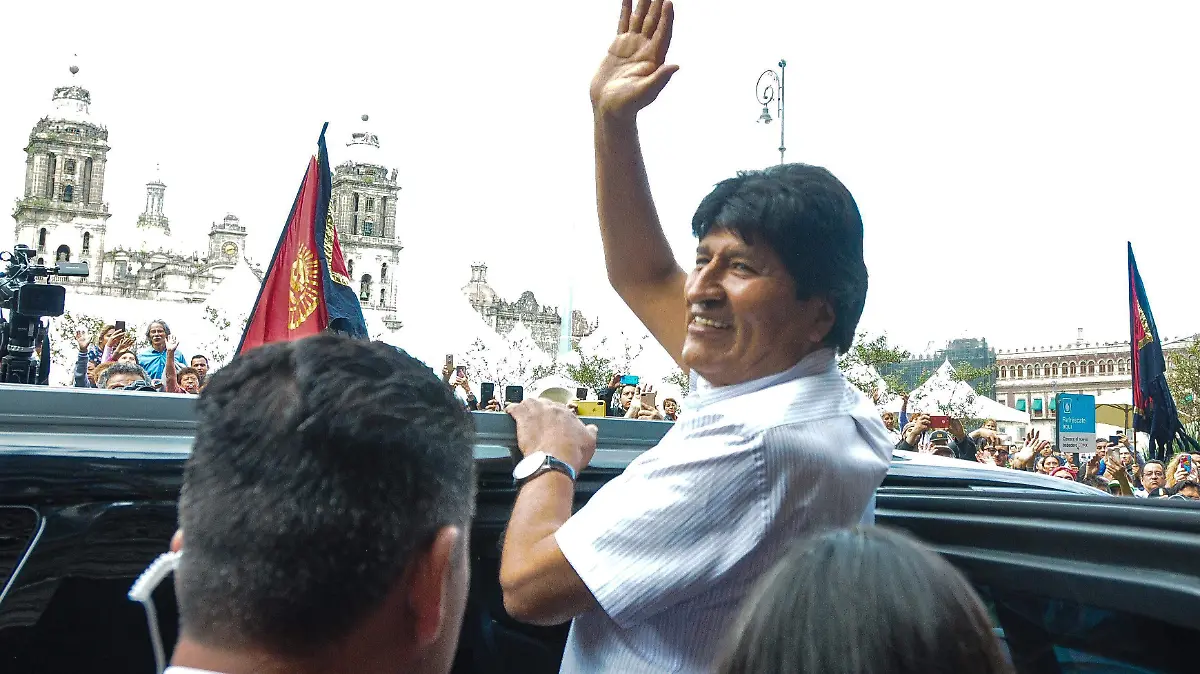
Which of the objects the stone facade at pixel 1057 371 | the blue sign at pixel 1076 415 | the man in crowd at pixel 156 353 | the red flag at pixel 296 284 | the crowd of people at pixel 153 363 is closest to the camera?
the red flag at pixel 296 284

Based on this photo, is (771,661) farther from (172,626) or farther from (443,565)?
(172,626)

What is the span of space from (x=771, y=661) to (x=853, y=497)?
0.75 metres

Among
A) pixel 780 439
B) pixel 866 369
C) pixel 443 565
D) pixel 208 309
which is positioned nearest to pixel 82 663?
pixel 443 565

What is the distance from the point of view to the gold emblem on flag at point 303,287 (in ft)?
19.3

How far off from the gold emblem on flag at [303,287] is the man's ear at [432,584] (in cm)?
503

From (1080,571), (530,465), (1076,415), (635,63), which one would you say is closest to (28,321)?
(635,63)

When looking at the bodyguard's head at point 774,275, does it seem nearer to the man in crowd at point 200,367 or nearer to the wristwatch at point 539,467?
the wristwatch at point 539,467

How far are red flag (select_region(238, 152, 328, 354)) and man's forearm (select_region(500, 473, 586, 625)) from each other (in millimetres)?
4219

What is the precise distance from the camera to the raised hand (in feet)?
6.54

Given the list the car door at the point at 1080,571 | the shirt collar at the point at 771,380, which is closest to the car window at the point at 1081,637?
the car door at the point at 1080,571

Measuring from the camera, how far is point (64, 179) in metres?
96.6

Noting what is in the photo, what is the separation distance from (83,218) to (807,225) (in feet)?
349

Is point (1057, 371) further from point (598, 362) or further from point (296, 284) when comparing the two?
point (296, 284)

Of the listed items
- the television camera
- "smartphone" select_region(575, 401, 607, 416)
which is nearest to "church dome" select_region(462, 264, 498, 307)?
the television camera
